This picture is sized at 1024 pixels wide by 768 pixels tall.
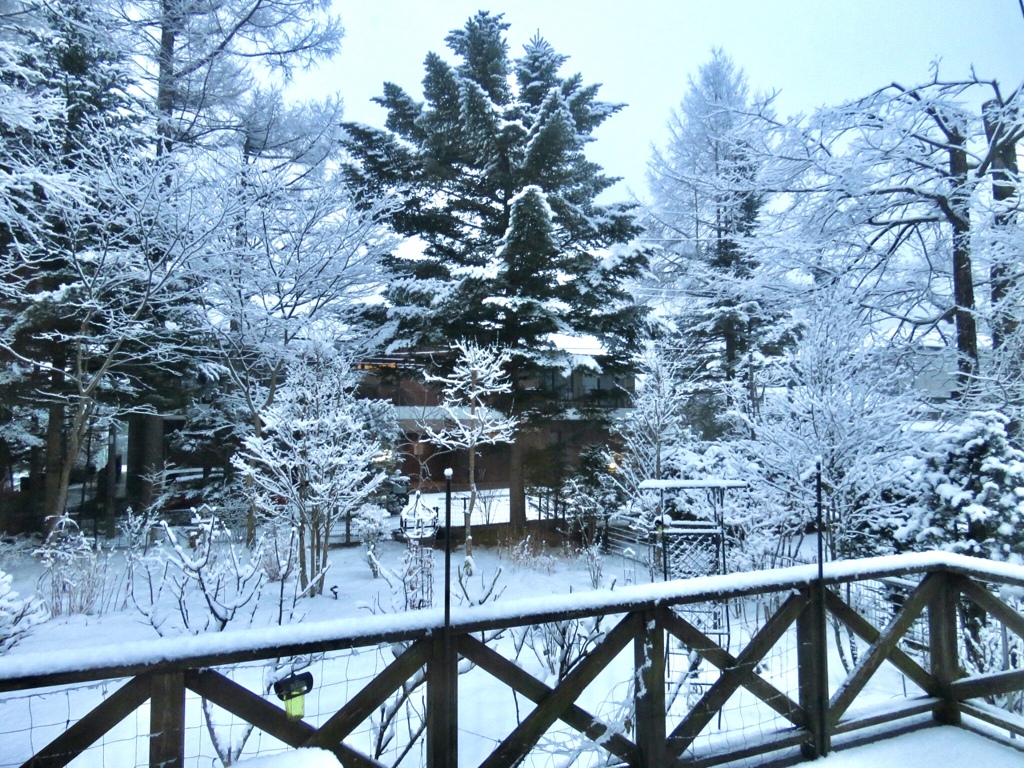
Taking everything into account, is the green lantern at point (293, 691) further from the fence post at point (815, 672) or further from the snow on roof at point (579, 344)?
the snow on roof at point (579, 344)

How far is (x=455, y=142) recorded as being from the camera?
1132 cm

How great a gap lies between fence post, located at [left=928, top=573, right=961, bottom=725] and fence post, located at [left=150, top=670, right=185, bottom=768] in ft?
11.0

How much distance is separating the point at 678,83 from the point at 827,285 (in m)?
9.08

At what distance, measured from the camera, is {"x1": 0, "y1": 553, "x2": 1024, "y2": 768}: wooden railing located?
5.90ft

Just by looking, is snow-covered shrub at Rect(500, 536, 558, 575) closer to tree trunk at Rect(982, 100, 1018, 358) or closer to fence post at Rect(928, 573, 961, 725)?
fence post at Rect(928, 573, 961, 725)

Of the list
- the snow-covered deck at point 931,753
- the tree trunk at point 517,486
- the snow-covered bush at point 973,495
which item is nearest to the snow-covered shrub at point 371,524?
the tree trunk at point 517,486

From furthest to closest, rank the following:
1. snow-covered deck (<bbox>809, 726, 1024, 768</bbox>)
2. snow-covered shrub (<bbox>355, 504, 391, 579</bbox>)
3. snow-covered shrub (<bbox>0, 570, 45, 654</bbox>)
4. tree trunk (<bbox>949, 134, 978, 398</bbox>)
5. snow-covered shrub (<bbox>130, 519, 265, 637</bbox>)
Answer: snow-covered shrub (<bbox>355, 504, 391, 579</bbox>)
tree trunk (<bbox>949, 134, 978, 398</bbox>)
snow-covered shrub (<bbox>130, 519, 265, 637</bbox>)
snow-covered shrub (<bbox>0, 570, 45, 654</bbox>)
snow-covered deck (<bbox>809, 726, 1024, 768</bbox>)

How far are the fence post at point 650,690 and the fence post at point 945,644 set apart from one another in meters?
1.65

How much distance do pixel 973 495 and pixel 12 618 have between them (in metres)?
7.34

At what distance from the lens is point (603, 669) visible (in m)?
2.55

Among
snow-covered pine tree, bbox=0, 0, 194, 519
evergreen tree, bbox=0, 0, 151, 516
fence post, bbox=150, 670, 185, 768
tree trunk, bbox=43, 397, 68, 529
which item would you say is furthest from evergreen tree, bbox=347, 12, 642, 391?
fence post, bbox=150, 670, 185, 768

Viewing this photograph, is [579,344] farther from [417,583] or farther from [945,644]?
[945,644]

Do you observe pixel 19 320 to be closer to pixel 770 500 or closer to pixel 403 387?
pixel 403 387

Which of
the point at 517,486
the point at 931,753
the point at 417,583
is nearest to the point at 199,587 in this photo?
the point at 417,583
